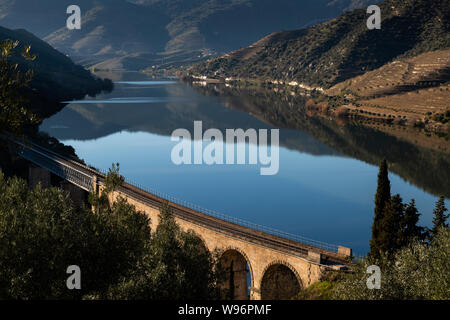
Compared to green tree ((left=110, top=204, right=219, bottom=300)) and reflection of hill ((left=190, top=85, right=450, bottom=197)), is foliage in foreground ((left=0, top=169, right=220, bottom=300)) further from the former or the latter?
reflection of hill ((left=190, top=85, right=450, bottom=197))

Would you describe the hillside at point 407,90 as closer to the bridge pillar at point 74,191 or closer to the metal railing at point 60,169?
the bridge pillar at point 74,191

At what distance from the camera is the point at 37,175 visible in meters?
73.1

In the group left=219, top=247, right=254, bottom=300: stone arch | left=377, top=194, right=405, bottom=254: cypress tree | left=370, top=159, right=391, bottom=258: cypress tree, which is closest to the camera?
left=377, top=194, right=405, bottom=254: cypress tree

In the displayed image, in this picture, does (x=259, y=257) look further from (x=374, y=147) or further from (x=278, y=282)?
(x=374, y=147)

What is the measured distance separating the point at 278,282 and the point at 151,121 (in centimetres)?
→ 10973

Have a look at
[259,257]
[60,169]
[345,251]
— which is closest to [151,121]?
[60,169]

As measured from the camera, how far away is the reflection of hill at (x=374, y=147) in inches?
3392

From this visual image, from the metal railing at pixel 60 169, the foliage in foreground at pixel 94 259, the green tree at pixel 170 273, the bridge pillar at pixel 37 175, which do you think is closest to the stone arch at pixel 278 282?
the foliage in foreground at pixel 94 259

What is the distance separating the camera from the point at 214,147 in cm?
10862

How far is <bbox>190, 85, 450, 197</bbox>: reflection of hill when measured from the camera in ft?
283

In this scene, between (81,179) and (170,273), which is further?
(81,179)

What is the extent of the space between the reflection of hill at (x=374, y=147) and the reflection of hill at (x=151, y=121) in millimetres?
5087

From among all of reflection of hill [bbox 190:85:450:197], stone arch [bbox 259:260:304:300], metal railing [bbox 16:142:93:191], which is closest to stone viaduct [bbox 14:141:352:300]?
stone arch [bbox 259:260:304:300]

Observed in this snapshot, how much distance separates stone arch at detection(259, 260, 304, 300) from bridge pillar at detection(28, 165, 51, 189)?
145 feet
